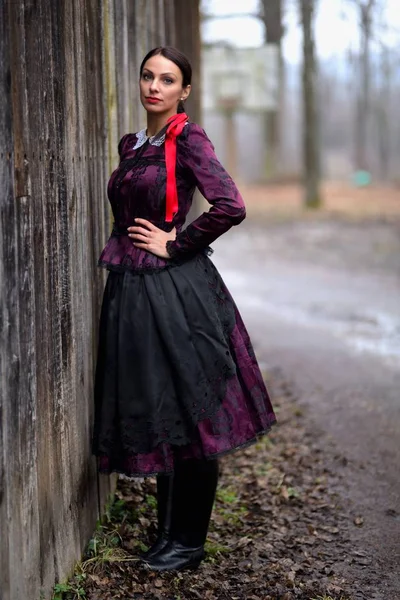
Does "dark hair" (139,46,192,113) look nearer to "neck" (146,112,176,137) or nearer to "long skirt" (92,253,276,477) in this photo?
"neck" (146,112,176,137)

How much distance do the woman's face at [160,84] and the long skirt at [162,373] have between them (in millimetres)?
645

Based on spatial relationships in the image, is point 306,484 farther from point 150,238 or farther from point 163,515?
point 150,238

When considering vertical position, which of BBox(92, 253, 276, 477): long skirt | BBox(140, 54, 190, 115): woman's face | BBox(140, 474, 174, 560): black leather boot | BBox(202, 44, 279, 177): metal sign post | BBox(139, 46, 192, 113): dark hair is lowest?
BBox(140, 474, 174, 560): black leather boot

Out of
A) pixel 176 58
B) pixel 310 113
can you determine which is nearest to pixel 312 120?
pixel 310 113

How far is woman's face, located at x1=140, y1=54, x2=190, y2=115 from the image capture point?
350cm

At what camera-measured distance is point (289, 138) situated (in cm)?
6594

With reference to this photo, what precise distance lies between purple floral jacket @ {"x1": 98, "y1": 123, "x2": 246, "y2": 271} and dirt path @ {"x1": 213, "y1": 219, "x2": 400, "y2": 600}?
68.8 inches

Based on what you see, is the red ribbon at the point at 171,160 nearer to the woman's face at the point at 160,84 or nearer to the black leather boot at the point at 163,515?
the woman's face at the point at 160,84

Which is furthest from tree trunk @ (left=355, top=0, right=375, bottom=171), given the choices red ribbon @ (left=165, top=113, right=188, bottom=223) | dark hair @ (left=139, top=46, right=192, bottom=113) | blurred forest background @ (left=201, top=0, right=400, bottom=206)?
red ribbon @ (left=165, top=113, right=188, bottom=223)

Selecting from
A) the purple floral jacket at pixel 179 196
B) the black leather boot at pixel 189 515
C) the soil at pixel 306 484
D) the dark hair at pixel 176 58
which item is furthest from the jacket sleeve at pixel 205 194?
the soil at pixel 306 484

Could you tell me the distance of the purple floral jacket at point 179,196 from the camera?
3.43 m

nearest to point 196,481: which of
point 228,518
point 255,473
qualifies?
point 228,518

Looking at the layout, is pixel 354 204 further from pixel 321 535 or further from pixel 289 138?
pixel 289 138

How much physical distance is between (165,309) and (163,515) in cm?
106
